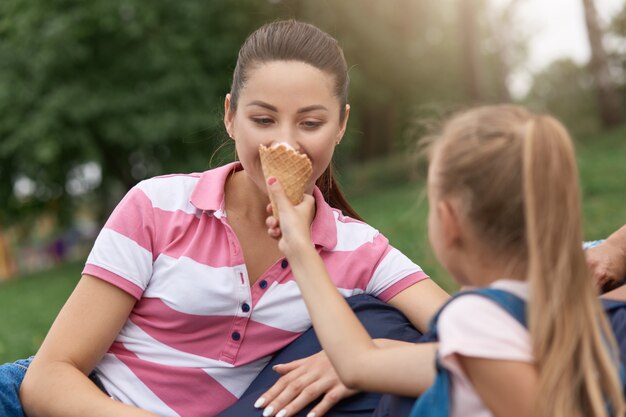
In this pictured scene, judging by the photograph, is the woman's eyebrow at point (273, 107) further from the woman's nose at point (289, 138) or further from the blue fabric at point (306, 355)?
the blue fabric at point (306, 355)

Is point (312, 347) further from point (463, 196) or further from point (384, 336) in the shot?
point (463, 196)

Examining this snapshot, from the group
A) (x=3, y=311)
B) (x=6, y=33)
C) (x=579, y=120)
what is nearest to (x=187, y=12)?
(x=6, y=33)

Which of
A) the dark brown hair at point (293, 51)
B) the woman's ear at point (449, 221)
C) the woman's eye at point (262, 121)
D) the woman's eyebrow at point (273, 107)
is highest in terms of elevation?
the dark brown hair at point (293, 51)

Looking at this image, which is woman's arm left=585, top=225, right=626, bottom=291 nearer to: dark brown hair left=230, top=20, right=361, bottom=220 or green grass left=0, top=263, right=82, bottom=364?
dark brown hair left=230, top=20, right=361, bottom=220

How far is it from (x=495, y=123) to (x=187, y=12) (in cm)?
1618

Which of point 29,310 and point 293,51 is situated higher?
point 293,51

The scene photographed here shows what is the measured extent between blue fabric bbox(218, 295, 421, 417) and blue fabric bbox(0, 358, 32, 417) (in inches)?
24.7

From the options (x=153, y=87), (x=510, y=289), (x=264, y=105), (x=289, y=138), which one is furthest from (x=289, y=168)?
(x=153, y=87)

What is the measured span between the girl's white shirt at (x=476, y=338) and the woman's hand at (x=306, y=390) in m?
0.64

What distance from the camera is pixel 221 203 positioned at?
2734 millimetres

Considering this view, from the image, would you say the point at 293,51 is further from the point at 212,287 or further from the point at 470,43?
the point at 470,43

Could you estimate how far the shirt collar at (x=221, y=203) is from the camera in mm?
2713

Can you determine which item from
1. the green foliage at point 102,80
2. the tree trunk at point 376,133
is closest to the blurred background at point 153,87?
the green foliage at point 102,80

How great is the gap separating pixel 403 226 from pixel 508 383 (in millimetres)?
8735
